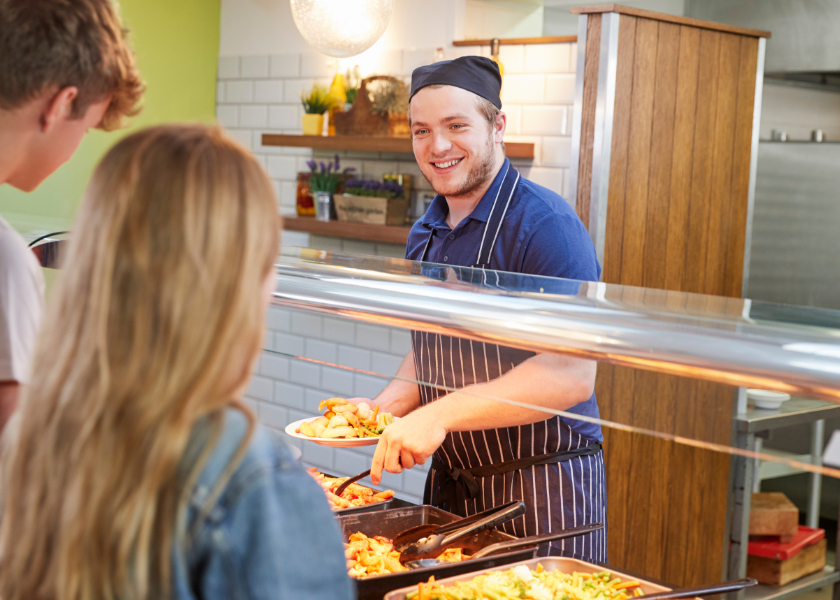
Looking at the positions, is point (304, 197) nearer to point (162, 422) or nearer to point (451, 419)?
point (451, 419)

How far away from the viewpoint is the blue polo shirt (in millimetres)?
1906

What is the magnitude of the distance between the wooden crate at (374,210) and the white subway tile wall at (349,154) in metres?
0.13

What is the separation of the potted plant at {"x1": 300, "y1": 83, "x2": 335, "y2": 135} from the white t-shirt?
126 inches

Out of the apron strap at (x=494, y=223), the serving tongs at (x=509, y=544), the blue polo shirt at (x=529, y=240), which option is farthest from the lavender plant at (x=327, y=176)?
the serving tongs at (x=509, y=544)

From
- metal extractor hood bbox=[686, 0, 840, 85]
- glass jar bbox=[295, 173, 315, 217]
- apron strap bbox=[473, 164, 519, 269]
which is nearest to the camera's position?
apron strap bbox=[473, 164, 519, 269]

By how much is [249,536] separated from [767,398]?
24.6 inches

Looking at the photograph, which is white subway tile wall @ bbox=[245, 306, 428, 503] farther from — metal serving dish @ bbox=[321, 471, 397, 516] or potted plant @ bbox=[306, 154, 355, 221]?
metal serving dish @ bbox=[321, 471, 397, 516]

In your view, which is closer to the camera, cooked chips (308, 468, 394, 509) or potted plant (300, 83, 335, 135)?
cooked chips (308, 468, 394, 509)

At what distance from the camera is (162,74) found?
4.63 m

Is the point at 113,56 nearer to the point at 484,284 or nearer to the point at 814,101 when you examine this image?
the point at 484,284

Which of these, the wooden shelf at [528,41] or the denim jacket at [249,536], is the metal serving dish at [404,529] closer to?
the denim jacket at [249,536]

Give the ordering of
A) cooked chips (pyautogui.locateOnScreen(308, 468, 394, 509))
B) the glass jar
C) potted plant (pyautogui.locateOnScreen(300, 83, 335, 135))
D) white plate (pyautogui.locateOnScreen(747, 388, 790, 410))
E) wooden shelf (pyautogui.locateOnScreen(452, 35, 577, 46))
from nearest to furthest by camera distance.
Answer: white plate (pyautogui.locateOnScreen(747, 388, 790, 410)), cooked chips (pyautogui.locateOnScreen(308, 468, 394, 509)), wooden shelf (pyautogui.locateOnScreen(452, 35, 577, 46)), potted plant (pyautogui.locateOnScreen(300, 83, 335, 135)), the glass jar

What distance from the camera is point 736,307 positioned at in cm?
125

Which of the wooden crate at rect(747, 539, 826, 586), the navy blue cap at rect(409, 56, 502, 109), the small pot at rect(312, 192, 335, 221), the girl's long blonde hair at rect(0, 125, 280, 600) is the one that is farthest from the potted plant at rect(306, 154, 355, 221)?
the girl's long blonde hair at rect(0, 125, 280, 600)
